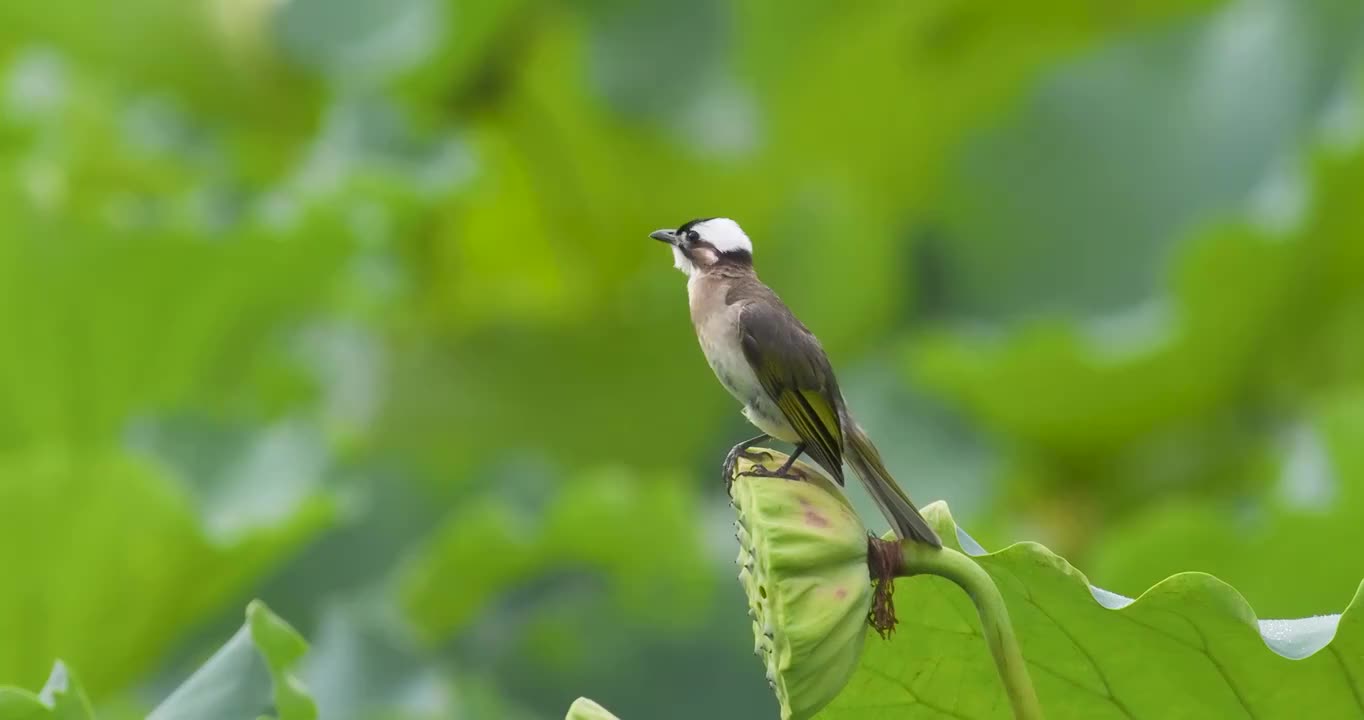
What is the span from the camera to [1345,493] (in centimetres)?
179

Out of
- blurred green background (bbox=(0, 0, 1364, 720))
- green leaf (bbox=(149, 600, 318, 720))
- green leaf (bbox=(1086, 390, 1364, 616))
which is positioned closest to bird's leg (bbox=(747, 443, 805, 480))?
green leaf (bbox=(149, 600, 318, 720))

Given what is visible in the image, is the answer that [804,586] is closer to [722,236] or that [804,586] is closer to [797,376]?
[797,376]

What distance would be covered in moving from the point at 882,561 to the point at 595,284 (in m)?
2.11

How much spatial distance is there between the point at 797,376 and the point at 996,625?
17 cm

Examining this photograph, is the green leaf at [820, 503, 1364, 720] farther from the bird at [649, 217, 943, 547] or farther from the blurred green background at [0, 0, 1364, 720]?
the blurred green background at [0, 0, 1364, 720]

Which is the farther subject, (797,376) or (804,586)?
(797,376)

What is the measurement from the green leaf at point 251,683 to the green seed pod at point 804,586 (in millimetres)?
217

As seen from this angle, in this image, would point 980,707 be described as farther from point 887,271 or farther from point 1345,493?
point 887,271

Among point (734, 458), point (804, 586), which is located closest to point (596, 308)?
point (734, 458)

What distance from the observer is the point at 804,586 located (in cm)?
66

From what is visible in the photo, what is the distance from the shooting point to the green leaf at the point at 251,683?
79 cm

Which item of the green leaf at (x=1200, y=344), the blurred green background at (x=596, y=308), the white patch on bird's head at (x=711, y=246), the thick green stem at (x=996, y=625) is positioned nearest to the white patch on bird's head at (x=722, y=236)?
the white patch on bird's head at (x=711, y=246)

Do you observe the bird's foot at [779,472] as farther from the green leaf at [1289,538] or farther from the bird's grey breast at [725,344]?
the green leaf at [1289,538]

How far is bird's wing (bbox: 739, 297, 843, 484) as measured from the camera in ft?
2.56
